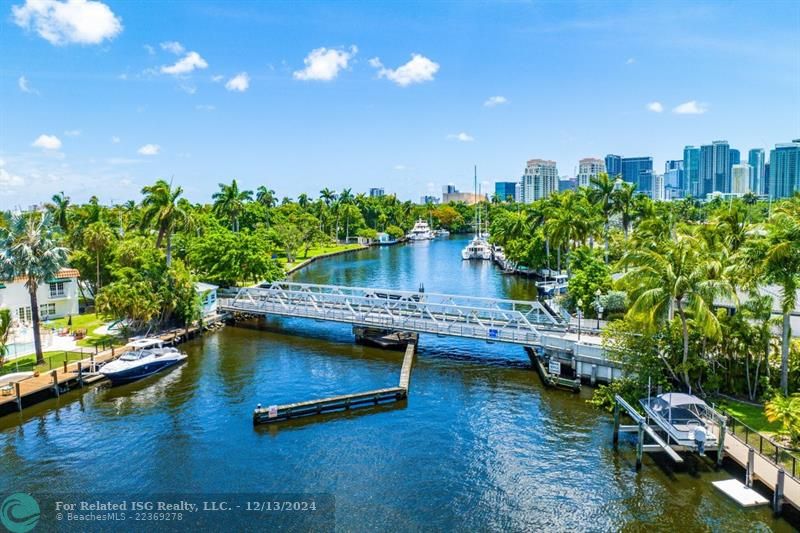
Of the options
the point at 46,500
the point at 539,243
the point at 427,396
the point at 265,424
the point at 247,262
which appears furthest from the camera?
the point at 539,243

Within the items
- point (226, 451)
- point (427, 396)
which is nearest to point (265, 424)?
→ point (226, 451)

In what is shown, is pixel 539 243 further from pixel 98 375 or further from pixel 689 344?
pixel 98 375

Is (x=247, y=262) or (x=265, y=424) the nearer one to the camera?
(x=265, y=424)

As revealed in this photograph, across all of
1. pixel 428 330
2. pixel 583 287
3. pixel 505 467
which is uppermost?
pixel 583 287

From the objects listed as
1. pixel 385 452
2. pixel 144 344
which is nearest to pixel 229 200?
pixel 144 344

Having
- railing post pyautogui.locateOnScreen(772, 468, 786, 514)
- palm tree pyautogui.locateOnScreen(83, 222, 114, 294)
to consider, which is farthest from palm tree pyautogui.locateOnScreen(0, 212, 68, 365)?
railing post pyautogui.locateOnScreen(772, 468, 786, 514)

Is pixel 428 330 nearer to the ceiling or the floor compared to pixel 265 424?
nearer to the ceiling

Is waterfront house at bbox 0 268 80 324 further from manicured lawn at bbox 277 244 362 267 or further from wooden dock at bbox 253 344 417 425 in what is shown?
manicured lawn at bbox 277 244 362 267

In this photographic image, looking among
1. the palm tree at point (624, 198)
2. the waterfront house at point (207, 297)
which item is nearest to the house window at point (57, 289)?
the waterfront house at point (207, 297)
